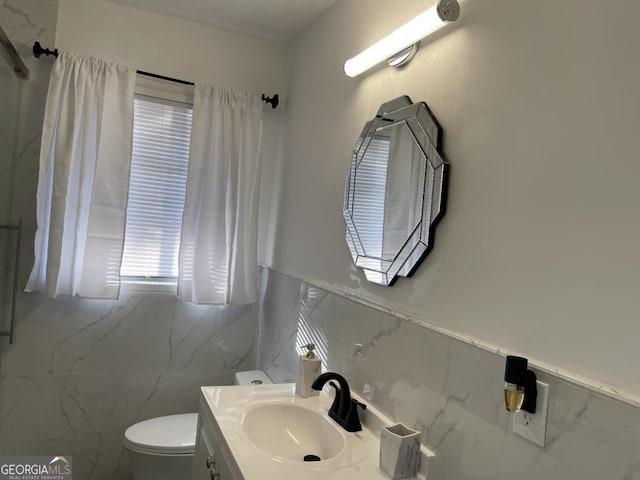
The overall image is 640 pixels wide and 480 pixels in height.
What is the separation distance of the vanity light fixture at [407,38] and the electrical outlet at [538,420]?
3.01 ft

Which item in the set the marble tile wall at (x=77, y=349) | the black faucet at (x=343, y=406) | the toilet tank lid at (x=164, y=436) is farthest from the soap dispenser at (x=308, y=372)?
the marble tile wall at (x=77, y=349)

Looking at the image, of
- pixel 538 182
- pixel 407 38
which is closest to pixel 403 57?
pixel 407 38

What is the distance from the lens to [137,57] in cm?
238

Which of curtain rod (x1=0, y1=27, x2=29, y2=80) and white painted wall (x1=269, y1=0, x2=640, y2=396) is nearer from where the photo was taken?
white painted wall (x1=269, y1=0, x2=640, y2=396)

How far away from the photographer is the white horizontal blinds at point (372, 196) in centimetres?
158

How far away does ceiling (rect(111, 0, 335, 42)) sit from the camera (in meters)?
2.24

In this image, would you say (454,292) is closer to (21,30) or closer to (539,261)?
(539,261)

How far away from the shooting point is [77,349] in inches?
91.0

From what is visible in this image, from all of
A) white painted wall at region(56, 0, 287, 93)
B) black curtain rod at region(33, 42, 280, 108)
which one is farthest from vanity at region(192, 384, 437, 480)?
white painted wall at region(56, 0, 287, 93)

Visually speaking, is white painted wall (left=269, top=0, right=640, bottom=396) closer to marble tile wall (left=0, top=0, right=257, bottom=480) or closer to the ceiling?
the ceiling

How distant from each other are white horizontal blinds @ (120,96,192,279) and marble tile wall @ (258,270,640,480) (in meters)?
0.93

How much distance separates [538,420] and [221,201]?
1.86 m

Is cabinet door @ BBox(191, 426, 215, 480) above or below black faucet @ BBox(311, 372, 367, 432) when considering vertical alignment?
below

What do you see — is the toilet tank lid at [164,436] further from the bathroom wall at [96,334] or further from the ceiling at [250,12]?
the ceiling at [250,12]
